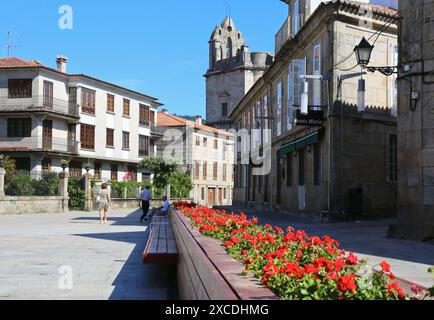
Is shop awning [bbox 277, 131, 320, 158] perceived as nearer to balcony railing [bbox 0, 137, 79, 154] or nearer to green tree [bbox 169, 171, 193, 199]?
balcony railing [bbox 0, 137, 79, 154]

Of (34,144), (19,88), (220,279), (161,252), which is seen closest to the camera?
(220,279)

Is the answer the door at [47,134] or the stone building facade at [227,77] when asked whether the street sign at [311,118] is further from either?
the stone building facade at [227,77]

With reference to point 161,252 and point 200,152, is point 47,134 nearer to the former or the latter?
point 200,152

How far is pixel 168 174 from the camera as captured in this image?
159ft

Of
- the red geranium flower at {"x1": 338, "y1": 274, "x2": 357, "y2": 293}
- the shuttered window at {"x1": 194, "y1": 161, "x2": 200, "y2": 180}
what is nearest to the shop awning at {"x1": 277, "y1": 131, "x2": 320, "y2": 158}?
the red geranium flower at {"x1": 338, "y1": 274, "x2": 357, "y2": 293}

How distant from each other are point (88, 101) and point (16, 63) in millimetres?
6679

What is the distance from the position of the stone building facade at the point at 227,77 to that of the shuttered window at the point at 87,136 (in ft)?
76.3

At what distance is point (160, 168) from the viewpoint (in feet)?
158

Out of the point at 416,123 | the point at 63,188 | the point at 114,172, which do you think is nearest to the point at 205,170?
the point at 114,172

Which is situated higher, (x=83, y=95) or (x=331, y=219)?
(x=83, y=95)

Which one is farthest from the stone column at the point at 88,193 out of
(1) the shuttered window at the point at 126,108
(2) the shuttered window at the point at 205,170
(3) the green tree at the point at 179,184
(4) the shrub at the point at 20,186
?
(2) the shuttered window at the point at 205,170

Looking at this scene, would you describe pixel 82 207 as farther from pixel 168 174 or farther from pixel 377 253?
pixel 377 253

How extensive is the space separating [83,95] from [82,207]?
14524mm

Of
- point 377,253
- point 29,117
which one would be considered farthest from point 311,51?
point 29,117
